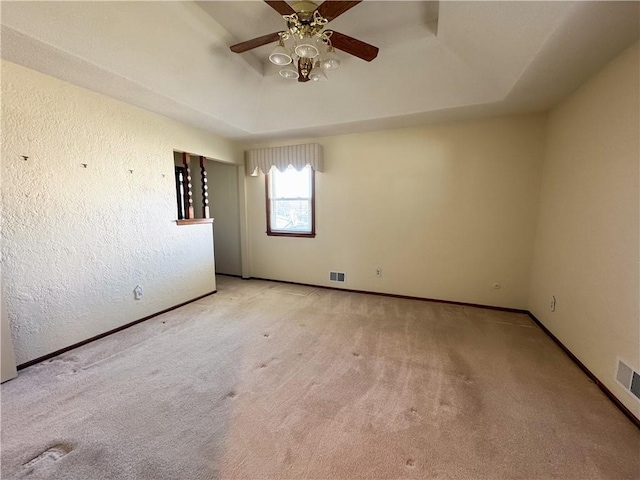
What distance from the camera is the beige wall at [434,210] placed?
3176 mm

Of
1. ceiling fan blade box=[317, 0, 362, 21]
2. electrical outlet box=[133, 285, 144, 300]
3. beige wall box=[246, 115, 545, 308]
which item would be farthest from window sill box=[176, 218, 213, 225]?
ceiling fan blade box=[317, 0, 362, 21]

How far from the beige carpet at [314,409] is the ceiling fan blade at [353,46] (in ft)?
8.29

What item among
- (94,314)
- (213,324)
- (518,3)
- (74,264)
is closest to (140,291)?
(94,314)

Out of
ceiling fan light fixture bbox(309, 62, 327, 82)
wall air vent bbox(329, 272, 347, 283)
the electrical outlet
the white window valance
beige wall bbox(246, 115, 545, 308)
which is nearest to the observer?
ceiling fan light fixture bbox(309, 62, 327, 82)

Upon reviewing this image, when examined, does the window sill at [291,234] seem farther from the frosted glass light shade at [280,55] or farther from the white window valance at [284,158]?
the frosted glass light shade at [280,55]

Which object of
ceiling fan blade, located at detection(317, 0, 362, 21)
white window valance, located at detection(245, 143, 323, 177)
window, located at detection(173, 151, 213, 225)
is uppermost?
ceiling fan blade, located at detection(317, 0, 362, 21)

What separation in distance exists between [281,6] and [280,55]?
286 millimetres

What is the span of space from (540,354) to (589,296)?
636 millimetres

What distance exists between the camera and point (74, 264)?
7.93 feet

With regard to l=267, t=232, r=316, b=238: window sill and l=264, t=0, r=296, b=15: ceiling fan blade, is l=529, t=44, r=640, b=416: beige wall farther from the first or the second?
A: l=267, t=232, r=316, b=238: window sill

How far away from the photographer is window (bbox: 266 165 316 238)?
422cm

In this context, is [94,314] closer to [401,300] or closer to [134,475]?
[134,475]

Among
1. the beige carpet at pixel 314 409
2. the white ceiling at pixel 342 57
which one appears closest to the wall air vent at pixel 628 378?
the beige carpet at pixel 314 409

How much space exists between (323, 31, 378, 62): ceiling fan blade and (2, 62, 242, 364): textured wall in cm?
223
